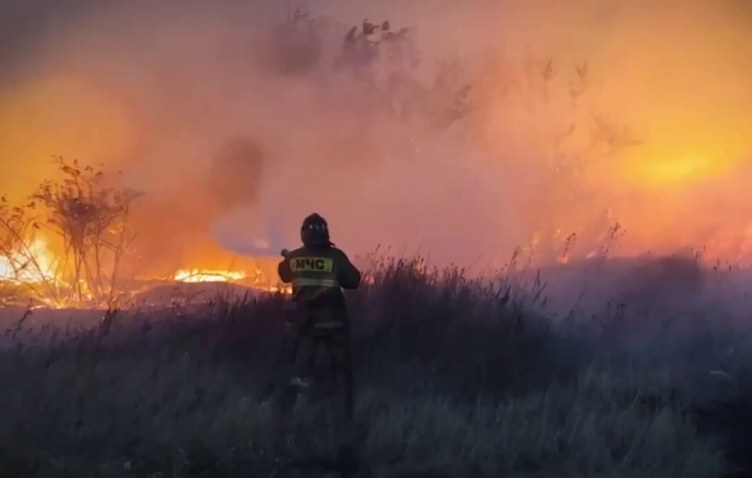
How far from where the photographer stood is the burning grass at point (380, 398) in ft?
11.4

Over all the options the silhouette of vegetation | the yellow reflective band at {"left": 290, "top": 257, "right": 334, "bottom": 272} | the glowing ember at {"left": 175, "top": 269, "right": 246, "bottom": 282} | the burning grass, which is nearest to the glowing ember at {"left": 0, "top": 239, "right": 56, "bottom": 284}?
the silhouette of vegetation

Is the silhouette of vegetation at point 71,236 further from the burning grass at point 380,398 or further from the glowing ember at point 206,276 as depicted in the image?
the glowing ember at point 206,276

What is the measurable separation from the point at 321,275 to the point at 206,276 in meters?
0.94

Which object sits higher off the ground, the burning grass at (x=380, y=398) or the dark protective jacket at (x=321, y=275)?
the dark protective jacket at (x=321, y=275)

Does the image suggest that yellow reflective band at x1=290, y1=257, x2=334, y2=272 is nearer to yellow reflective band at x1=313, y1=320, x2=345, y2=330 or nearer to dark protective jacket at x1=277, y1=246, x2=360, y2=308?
dark protective jacket at x1=277, y1=246, x2=360, y2=308

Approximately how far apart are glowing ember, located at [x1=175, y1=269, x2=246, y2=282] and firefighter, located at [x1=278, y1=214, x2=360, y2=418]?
0.59 m

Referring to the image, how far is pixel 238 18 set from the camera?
182 inches

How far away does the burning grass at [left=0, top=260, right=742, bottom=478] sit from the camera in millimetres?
3479

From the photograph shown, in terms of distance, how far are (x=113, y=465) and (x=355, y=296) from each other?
4.90ft

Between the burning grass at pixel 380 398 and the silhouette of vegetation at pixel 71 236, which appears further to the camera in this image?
the silhouette of vegetation at pixel 71 236

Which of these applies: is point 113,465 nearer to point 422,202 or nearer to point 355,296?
point 355,296

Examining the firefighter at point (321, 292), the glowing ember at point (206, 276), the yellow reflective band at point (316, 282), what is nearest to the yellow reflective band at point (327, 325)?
the firefighter at point (321, 292)

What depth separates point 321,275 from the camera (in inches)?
145

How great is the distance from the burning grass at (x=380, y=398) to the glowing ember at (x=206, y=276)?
0.50 feet
